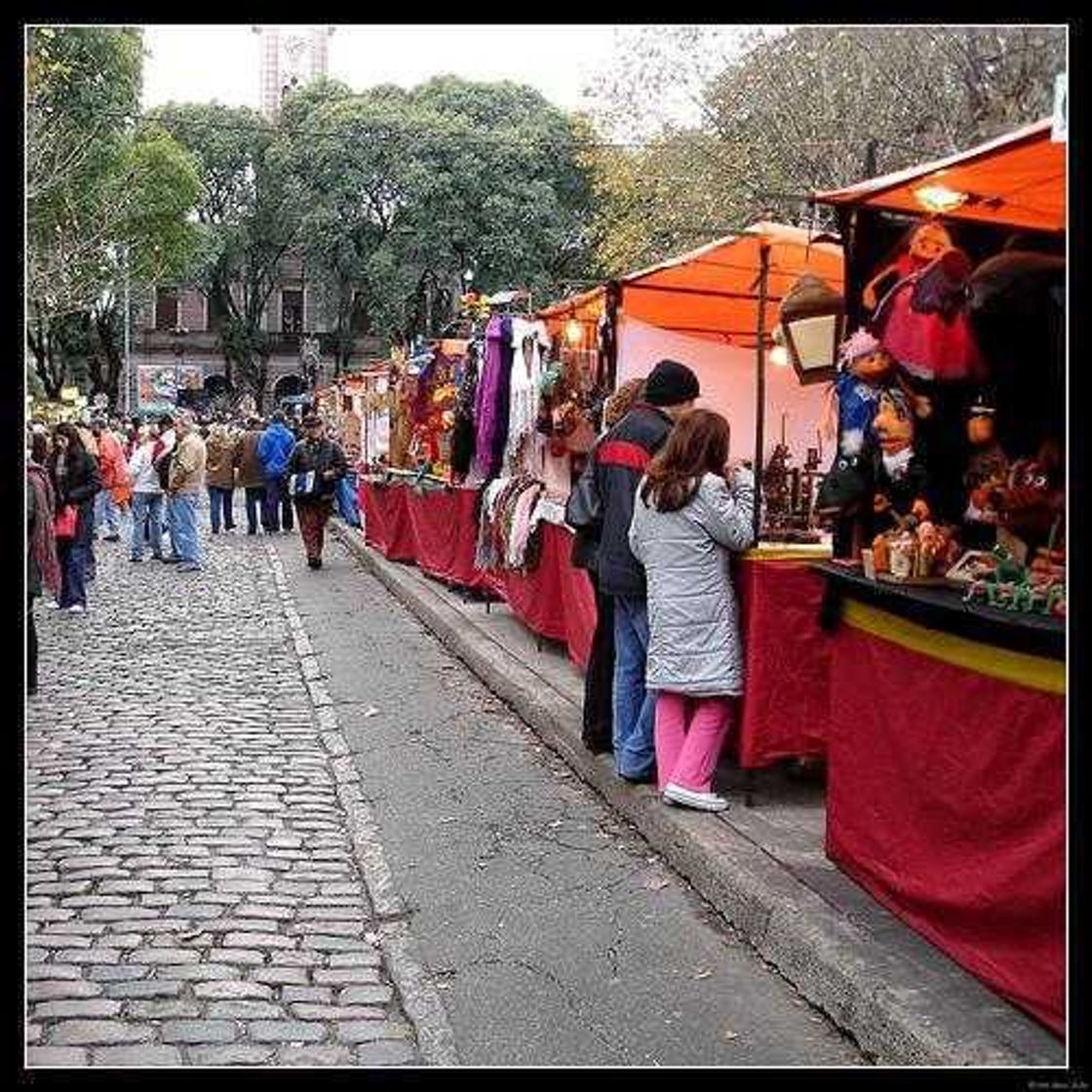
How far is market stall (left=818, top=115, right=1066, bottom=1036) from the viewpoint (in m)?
Result: 4.36

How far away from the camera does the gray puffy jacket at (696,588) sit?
6.56 m

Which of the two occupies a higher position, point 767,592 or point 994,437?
point 994,437

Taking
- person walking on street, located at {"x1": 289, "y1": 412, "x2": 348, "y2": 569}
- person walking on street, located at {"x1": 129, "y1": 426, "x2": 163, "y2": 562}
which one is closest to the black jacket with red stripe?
person walking on street, located at {"x1": 289, "y1": 412, "x2": 348, "y2": 569}

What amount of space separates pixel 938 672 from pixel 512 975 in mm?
1820

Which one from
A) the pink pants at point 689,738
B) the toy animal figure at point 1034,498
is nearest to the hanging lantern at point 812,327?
the pink pants at point 689,738

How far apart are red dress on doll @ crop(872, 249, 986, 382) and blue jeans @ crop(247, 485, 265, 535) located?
2201cm

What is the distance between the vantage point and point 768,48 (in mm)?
19359

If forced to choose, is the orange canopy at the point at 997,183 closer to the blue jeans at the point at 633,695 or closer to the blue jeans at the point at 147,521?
the blue jeans at the point at 633,695

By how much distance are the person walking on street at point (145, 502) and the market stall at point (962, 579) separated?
15432mm

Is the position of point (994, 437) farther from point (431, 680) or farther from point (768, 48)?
point (768, 48)

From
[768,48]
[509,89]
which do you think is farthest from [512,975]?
[509,89]
